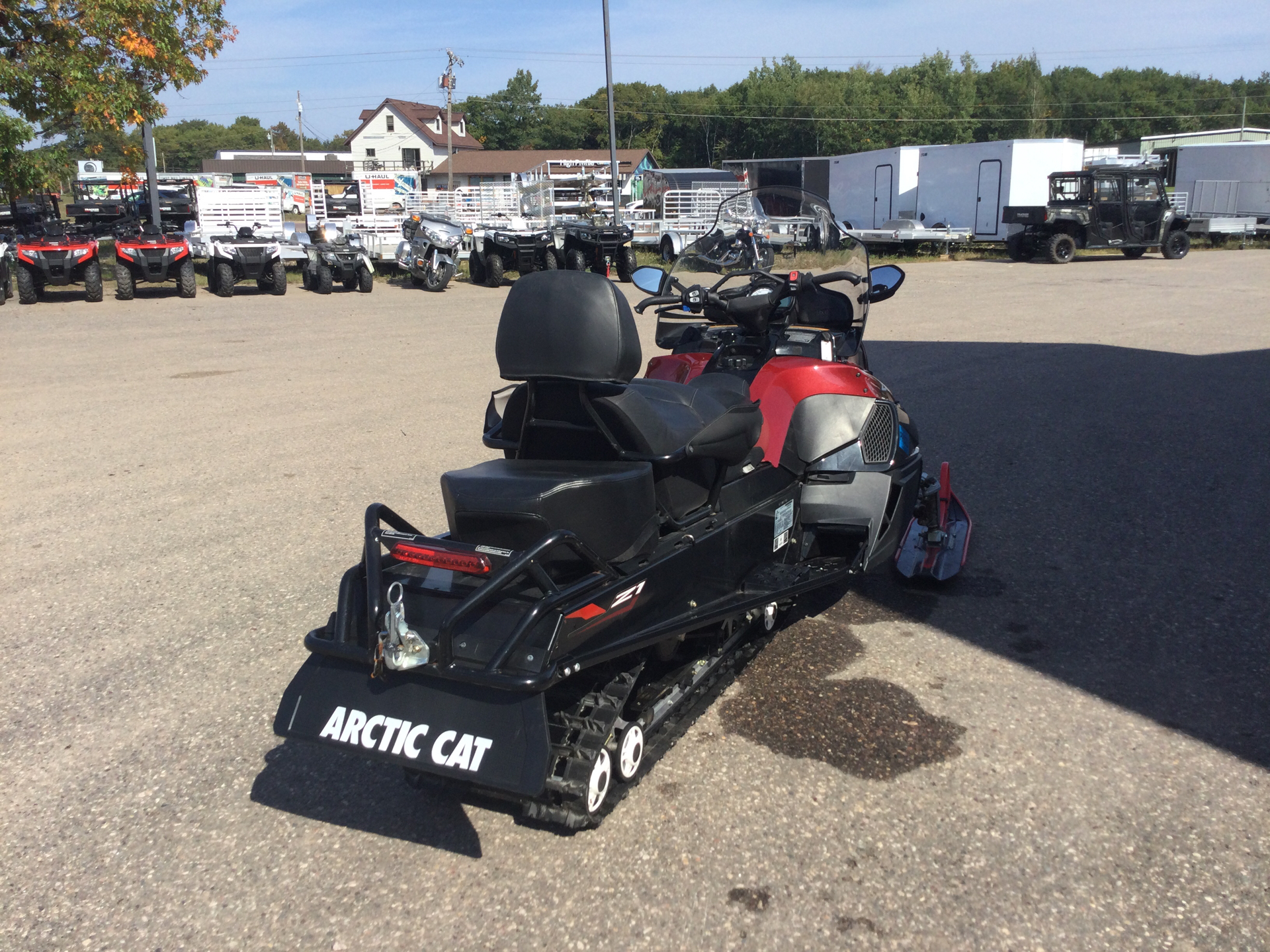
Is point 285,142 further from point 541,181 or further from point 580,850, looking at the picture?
point 580,850

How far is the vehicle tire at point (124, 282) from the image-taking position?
53.2 ft

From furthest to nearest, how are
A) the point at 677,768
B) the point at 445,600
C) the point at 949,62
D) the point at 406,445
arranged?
the point at 949,62 < the point at 406,445 < the point at 677,768 < the point at 445,600

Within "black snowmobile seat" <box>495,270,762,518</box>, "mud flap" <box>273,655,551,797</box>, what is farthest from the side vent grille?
"mud flap" <box>273,655,551,797</box>

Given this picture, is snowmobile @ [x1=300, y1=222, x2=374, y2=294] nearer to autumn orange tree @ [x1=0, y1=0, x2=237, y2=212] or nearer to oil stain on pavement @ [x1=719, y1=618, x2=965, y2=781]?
autumn orange tree @ [x1=0, y1=0, x2=237, y2=212]

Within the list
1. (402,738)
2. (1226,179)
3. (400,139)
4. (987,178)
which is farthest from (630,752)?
(400,139)

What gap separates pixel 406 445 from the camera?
274 inches

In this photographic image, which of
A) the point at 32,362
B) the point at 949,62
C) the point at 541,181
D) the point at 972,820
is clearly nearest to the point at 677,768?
the point at 972,820

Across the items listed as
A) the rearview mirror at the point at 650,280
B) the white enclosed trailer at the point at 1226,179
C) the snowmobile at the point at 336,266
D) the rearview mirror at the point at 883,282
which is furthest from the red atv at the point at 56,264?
the white enclosed trailer at the point at 1226,179

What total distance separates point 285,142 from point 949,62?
97460 mm

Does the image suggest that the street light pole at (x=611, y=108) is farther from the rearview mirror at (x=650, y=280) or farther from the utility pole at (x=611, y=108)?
the rearview mirror at (x=650, y=280)

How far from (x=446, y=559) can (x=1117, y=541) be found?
372cm

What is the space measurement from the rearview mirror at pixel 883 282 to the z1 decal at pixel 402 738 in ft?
10.2

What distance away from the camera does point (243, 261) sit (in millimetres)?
17000

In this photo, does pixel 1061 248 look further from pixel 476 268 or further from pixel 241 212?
pixel 241 212
